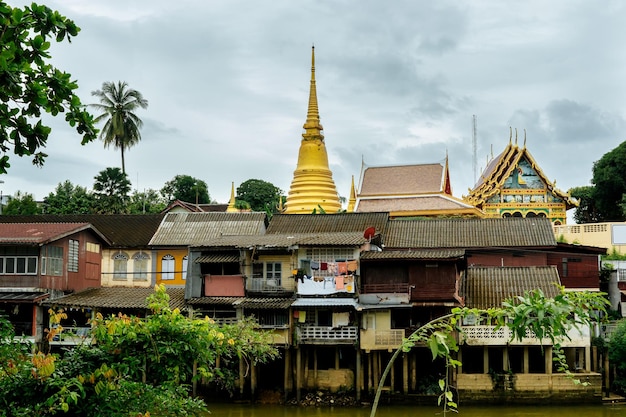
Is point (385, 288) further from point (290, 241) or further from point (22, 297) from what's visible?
point (22, 297)

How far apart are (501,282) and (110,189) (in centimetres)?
2825

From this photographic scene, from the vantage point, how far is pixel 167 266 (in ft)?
124

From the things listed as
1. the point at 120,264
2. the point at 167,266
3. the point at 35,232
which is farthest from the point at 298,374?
the point at 120,264

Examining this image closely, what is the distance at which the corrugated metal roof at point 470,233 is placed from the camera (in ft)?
113

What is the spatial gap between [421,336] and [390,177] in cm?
4627

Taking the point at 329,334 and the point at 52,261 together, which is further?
the point at 52,261

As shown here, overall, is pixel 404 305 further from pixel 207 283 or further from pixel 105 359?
pixel 105 359

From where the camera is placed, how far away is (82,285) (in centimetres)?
3412

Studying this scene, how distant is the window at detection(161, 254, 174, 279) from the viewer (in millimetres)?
37781

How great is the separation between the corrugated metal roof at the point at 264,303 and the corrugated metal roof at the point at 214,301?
1.18 ft

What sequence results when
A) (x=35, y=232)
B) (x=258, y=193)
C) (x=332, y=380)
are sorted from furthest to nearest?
(x=258, y=193) → (x=35, y=232) → (x=332, y=380)

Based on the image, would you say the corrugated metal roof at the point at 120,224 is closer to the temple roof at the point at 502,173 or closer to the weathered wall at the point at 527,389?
the weathered wall at the point at 527,389

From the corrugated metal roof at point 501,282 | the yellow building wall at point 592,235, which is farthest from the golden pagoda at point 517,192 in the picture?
the corrugated metal roof at point 501,282

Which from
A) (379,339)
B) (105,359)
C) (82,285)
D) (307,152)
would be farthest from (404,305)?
(307,152)
